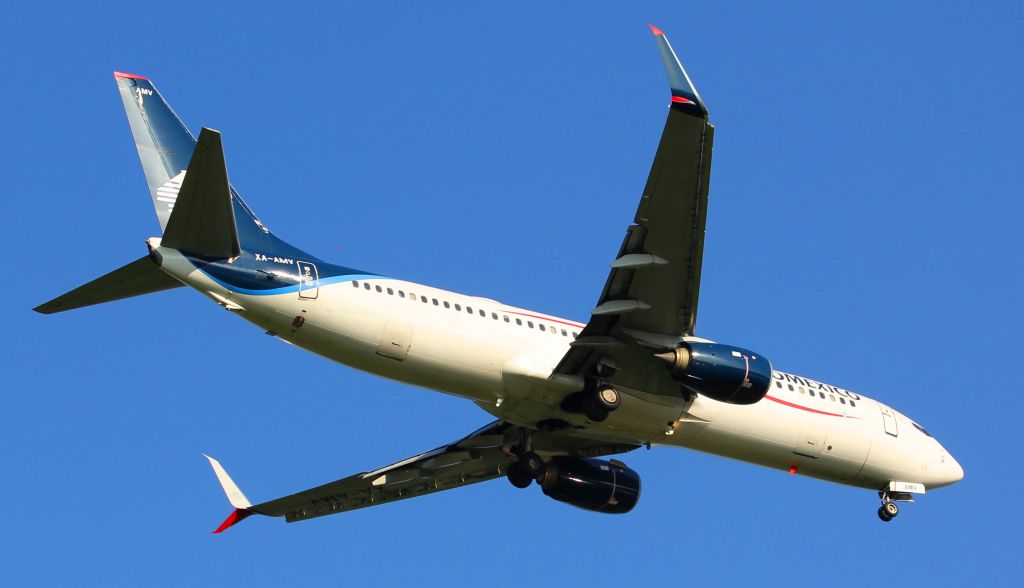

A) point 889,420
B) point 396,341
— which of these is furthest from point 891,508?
point 396,341

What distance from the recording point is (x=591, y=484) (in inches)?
1264

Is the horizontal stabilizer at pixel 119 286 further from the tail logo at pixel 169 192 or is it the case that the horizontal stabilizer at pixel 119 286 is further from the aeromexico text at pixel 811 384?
the aeromexico text at pixel 811 384

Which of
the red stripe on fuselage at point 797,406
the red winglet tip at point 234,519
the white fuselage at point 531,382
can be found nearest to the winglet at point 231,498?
the red winglet tip at point 234,519

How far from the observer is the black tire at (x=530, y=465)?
31.6 metres

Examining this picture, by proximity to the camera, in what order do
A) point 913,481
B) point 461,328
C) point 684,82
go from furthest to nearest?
point 913,481
point 461,328
point 684,82

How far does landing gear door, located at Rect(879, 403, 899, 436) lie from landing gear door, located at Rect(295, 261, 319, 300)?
14370 millimetres

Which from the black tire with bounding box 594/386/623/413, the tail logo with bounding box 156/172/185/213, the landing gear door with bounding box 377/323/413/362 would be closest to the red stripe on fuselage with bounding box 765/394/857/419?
the black tire with bounding box 594/386/623/413

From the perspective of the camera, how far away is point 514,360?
27.5 meters

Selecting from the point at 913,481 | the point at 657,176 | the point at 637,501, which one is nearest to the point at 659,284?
the point at 657,176

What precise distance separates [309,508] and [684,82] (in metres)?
16.3

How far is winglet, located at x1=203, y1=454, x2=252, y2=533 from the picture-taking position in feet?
106

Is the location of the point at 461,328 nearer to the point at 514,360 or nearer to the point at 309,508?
the point at 514,360

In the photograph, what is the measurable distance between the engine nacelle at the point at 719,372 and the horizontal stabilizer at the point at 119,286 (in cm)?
1009

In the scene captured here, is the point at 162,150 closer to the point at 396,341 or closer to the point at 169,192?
the point at 169,192
